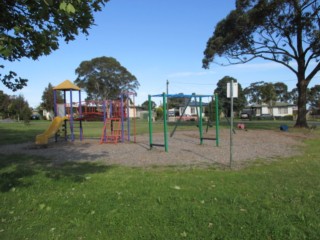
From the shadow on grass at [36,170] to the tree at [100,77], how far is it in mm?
71592

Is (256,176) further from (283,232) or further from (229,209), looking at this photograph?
(283,232)

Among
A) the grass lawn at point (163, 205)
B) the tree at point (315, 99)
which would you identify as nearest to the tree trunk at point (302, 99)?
the grass lawn at point (163, 205)

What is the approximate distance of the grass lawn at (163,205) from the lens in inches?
167

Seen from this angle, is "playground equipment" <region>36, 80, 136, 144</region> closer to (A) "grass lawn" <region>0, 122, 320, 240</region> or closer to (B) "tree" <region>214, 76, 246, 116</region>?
(A) "grass lawn" <region>0, 122, 320, 240</region>

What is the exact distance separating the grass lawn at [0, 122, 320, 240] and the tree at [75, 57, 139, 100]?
2963 inches

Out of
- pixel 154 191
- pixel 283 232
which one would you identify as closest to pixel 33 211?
pixel 154 191

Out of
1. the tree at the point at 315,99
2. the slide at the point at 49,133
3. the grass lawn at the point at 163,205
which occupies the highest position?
the tree at the point at 315,99

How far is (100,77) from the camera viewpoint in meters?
81.9

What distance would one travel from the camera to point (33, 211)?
202 inches

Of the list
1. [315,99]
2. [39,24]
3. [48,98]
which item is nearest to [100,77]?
[48,98]

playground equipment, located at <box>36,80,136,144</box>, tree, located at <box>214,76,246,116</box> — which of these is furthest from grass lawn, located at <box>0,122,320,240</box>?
tree, located at <box>214,76,246,116</box>

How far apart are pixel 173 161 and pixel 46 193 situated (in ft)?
14.6

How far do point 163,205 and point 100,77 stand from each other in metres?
79.3

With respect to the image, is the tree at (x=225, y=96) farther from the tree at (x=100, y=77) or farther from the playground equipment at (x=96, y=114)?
the playground equipment at (x=96, y=114)
